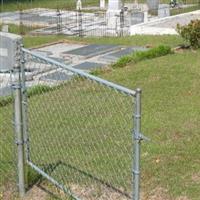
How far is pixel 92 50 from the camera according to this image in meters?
13.4

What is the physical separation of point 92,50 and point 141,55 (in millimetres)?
2399

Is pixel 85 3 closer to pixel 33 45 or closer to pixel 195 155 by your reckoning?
pixel 33 45

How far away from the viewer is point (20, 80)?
4.49 meters

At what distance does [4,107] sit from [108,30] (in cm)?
1199

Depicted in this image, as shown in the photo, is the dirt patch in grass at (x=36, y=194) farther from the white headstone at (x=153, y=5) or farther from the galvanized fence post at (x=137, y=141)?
the white headstone at (x=153, y=5)

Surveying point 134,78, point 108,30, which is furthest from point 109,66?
point 108,30

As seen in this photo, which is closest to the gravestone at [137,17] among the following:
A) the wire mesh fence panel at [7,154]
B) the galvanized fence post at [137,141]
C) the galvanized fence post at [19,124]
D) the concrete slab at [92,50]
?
the concrete slab at [92,50]

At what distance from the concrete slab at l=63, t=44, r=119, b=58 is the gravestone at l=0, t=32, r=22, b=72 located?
781cm

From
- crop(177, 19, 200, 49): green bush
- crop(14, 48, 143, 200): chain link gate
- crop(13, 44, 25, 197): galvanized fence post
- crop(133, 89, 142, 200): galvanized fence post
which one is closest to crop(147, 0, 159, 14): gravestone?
crop(177, 19, 200, 49): green bush

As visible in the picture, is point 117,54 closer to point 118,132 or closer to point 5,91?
point 5,91

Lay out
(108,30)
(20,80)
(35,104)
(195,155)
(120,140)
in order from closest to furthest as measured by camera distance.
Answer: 1. (20,80)
2. (195,155)
3. (120,140)
4. (35,104)
5. (108,30)

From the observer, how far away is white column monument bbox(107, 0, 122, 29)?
19.8 metres

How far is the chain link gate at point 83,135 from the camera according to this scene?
436cm

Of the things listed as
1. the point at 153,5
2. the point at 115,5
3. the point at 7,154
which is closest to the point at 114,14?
the point at 115,5
